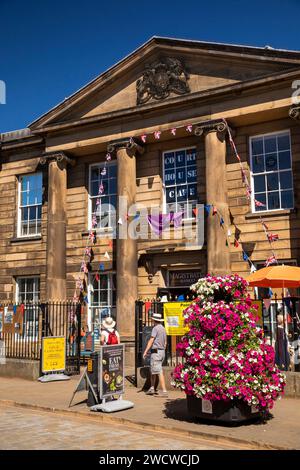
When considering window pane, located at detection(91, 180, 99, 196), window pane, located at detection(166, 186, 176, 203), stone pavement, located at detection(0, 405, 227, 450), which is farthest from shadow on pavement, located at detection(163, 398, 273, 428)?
window pane, located at detection(91, 180, 99, 196)

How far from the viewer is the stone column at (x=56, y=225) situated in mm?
19406

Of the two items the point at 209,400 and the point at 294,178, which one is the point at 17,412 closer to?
the point at 209,400

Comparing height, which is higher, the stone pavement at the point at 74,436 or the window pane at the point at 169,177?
the window pane at the point at 169,177

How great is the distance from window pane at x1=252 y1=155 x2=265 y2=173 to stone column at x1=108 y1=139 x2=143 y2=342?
13.4ft

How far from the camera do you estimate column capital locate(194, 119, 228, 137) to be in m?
16.9

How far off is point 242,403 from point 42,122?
1480cm

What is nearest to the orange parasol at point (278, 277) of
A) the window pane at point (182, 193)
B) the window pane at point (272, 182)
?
the window pane at point (272, 182)

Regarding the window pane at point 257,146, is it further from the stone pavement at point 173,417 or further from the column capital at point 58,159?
the stone pavement at point 173,417

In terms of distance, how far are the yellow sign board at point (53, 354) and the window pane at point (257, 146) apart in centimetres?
844

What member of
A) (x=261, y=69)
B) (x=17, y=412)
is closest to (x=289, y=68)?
(x=261, y=69)

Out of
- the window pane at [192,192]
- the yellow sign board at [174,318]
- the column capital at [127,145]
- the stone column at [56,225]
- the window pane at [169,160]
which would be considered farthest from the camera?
the stone column at [56,225]

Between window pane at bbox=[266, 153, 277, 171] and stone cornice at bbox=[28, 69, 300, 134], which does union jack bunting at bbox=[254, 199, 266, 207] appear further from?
stone cornice at bbox=[28, 69, 300, 134]

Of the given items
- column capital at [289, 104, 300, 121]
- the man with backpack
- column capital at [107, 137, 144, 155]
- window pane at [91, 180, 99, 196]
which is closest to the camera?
the man with backpack

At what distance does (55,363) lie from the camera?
1471 centimetres
